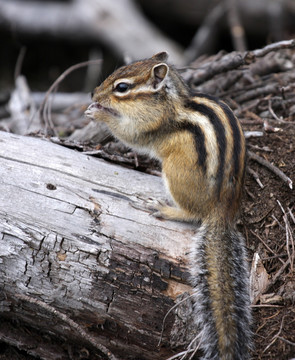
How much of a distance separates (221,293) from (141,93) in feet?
5.48

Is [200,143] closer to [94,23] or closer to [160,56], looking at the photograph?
[160,56]

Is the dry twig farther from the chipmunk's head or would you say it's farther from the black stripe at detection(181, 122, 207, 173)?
the chipmunk's head

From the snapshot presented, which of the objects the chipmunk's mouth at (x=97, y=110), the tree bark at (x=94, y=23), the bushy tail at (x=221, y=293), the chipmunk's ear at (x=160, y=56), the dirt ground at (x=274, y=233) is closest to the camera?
the bushy tail at (x=221, y=293)

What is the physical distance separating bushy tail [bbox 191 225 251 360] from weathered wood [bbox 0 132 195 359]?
121 mm

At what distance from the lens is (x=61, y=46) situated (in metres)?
9.32

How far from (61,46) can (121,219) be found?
6773 millimetres

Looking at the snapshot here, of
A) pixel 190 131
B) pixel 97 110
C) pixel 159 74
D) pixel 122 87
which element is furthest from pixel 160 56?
pixel 190 131

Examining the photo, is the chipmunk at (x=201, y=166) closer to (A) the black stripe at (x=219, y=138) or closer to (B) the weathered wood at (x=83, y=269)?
(A) the black stripe at (x=219, y=138)

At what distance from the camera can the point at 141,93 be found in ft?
12.4

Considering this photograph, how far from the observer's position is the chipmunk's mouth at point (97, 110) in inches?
156

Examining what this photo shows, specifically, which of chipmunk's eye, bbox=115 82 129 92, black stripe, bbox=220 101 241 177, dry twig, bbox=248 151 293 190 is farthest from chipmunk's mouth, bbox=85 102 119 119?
dry twig, bbox=248 151 293 190

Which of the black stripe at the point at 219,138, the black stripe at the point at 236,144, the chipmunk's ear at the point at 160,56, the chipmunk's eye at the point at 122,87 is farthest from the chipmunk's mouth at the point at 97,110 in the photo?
the black stripe at the point at 236,144

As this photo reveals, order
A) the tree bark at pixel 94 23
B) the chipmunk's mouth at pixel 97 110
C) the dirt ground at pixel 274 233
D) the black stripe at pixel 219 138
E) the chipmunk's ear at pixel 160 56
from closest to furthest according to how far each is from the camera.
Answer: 1. the dirt ground at pixel 274 233
2. the black stripe at pixel 219 138
3. the chipmunk's mouth at pixel 97 110
4. the chipmunk's ear at pixel 160 56
5. the tree bark at pixel 94 23

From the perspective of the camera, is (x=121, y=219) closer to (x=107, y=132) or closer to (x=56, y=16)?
(x=107, y=132)
